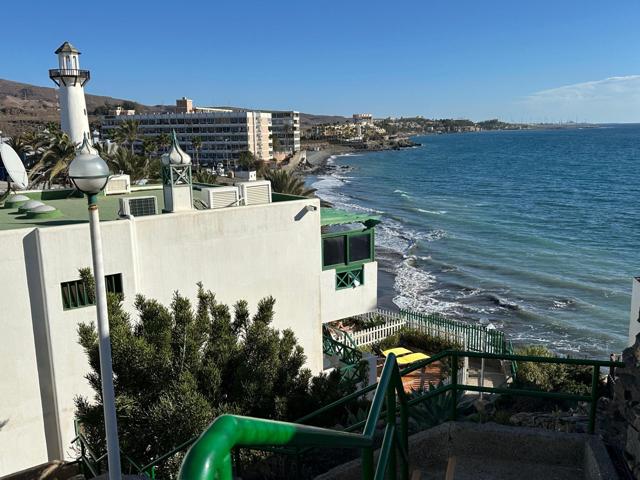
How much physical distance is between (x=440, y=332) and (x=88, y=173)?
753 inches

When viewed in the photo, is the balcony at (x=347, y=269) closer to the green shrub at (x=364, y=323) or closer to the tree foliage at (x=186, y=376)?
the green shrub at (x=364, y=323)

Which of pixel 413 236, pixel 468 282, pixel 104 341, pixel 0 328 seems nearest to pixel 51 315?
pixel 0 328

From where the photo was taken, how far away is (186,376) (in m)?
7.50

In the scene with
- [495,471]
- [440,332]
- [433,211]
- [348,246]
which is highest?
[495,471]

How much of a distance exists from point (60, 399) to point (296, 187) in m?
26.1

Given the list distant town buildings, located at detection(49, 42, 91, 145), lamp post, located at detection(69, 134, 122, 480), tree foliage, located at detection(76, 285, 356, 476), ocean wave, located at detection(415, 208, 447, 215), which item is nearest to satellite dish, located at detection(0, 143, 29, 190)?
tree foliage, located at detection(76, 285, 356, 476)

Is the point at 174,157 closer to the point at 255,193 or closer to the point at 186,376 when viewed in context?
the point at 255,193

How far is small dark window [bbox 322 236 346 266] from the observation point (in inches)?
658

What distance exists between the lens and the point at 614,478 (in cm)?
477

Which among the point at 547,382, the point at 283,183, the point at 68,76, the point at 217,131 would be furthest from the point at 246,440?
the point at 217,131

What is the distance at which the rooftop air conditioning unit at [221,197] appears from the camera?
14.8 m

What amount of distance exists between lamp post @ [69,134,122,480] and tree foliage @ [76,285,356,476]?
162 centimetres

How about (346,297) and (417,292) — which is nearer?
(346,297)

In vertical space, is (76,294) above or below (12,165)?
below
